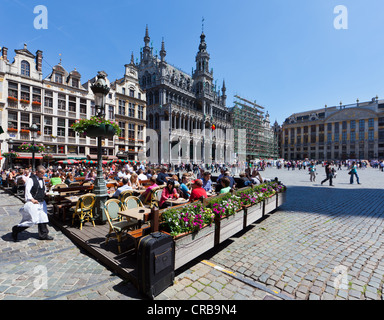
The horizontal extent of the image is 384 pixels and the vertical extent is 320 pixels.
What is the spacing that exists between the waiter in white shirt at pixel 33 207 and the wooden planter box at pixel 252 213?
5.38 metres

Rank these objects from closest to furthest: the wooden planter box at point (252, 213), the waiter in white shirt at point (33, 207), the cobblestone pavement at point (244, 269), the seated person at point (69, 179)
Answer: the cobblestone pavement at point (244, 269)
the waiter in white shirt at point (33, 207)
the wooden planter box at point (252, 213)
the seated person at point (69, 179)

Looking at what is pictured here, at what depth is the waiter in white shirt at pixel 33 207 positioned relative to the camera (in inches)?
196

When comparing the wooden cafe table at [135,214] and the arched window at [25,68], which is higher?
the arched window at [25,68]

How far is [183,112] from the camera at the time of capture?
4872 cm

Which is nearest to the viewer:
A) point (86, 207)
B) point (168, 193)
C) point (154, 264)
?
point (154, 264)

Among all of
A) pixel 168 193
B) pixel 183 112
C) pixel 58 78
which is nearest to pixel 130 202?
pixel 168 193

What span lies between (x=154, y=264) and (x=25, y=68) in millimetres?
32535

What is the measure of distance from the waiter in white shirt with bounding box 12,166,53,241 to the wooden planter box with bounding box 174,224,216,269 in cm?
396

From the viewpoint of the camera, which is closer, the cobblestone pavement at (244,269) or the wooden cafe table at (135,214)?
the cobblestone pavement at (244,269)

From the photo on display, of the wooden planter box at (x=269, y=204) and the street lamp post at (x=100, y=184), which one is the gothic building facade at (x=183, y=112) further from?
the street lamp post at (x=100, y=184)

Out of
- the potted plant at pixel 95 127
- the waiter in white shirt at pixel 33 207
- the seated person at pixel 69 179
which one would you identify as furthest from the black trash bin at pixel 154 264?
the seated person at pixel 69 179

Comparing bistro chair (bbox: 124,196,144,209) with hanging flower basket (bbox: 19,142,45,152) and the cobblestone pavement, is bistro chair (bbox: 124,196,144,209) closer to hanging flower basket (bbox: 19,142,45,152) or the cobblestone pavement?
the cobblestone pavement

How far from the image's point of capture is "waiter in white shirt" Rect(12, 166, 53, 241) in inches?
196

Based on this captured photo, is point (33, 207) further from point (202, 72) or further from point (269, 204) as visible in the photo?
point (202, 72)
